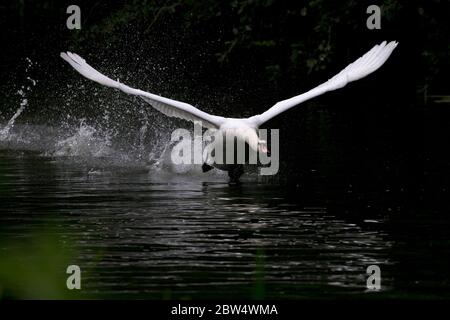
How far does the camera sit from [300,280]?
826cm

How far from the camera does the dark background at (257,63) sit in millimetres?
21109

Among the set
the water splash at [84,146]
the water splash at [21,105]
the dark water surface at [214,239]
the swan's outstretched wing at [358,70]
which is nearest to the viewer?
the dark water surface at [214,239]

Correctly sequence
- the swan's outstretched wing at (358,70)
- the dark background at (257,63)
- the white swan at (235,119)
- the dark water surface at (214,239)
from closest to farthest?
the dark water surface at (214,239), the white swan at (235,119), the swan's outstretched wing at (358,70), the dark background at (257,63)

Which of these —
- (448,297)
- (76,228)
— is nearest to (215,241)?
(76,228)

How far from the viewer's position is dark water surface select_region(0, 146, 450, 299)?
26.3 ft

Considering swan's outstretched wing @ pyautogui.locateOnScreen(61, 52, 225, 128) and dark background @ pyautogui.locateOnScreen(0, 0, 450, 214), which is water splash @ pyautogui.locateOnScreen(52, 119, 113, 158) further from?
swan's outstretched wing @ pyautogui.locateOnScreen(61, 52, 225, 128)

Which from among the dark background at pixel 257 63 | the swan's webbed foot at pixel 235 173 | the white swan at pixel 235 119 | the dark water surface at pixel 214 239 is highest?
the dark background at pixel 257 63

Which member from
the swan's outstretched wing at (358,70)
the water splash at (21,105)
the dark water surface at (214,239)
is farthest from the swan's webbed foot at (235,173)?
the water splash at (21,105)

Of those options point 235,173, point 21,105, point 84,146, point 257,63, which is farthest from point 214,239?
point 257,63

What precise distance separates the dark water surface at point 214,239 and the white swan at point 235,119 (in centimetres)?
52

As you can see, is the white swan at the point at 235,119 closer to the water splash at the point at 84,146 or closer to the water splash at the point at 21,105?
the water splash at the point at 84,146

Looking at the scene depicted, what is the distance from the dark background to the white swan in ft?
6.29
